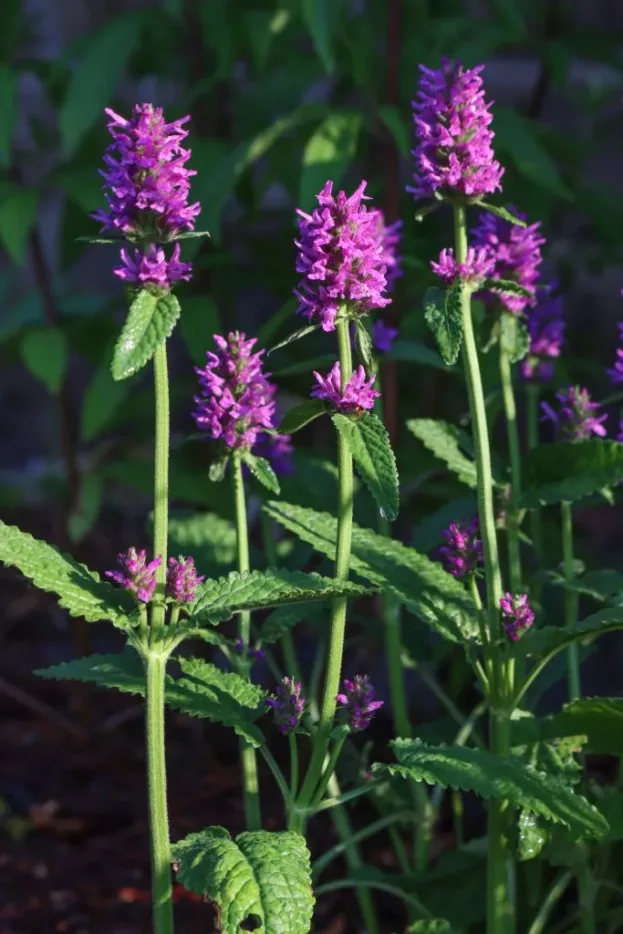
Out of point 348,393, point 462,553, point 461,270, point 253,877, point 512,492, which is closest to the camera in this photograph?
point 253,877

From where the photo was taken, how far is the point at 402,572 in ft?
7.09

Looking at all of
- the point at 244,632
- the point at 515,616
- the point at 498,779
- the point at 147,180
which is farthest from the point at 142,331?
the point at 498,779

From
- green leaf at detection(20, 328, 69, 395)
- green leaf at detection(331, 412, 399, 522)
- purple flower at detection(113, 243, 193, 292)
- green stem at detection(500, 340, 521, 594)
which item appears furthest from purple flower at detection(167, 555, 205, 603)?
green leaf at detection(20, 328, 69, 395)

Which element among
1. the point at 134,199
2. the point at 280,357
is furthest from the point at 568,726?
the point at 280,357

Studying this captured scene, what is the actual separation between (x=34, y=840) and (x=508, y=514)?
160 cm

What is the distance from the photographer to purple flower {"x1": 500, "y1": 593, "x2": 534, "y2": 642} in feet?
6.55

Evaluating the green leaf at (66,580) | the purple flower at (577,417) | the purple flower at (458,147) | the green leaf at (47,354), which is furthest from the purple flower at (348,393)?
the green leaf at (47,354)

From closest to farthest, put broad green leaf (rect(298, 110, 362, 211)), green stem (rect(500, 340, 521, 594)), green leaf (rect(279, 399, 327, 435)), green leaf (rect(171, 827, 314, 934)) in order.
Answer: green leaf (rect(171, 827, 314, 934)), green leaf (rect(279, 399, 327, 435)), green stem (rect(500, 340, 521, 594)), broad green leaf (rect(298, 110, 362, 211))

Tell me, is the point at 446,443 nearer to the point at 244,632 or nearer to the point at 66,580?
the point at 244,632

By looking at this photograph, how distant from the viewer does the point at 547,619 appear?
2.76m

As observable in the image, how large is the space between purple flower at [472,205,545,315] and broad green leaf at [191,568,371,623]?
657 millimetres

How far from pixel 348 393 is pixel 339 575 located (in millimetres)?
278

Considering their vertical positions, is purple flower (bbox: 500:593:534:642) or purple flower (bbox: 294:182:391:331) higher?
purple flower (bbox: 294:182:391:331)

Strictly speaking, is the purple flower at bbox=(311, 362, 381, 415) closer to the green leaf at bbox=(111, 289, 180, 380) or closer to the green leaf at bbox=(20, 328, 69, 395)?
the green leaf at bbox=(111, 289, 180, 380)
